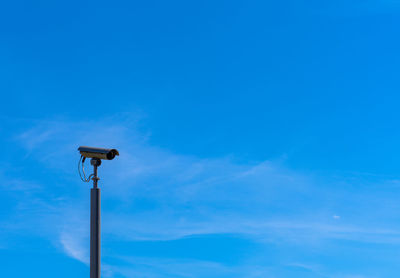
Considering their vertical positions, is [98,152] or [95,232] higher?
[98,152]

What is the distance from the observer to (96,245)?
13.9 metres

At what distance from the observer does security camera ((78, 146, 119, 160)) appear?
14109mm

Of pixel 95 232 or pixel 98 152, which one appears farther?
pixel 98 152

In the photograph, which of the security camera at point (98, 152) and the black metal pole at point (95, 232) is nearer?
the black metal pole at point (95, 232)

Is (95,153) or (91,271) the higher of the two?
(95,153)

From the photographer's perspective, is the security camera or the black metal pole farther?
the security camera

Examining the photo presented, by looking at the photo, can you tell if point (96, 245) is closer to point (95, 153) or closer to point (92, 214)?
point (92, 214)

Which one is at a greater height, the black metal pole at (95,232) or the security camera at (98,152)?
the security camera at (98,152)

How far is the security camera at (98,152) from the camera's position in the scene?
14109mm

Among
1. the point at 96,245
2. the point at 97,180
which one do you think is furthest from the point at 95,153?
the point at 96,245

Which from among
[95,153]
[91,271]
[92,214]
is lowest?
[91,271]

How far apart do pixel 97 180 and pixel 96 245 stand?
1.45 meters

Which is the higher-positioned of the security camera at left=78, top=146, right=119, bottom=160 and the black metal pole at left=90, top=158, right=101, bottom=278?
the security camera at left=78, top=146, right=119, bottom=160

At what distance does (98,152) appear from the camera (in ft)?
46.7
